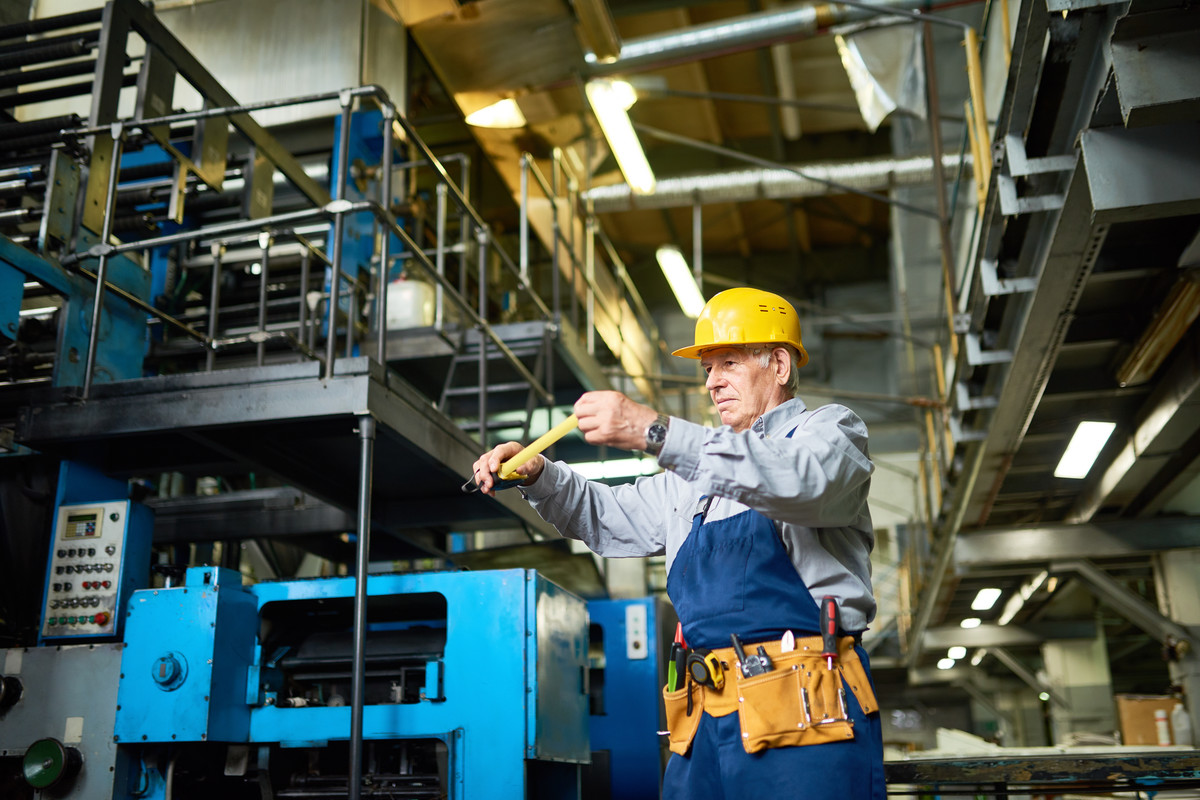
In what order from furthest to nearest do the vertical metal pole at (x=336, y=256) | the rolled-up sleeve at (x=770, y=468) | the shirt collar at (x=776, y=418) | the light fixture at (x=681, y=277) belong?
the light fixture at (x=681, y=277) < the vertical metal pole at (x=336, y=256) < the shirt collar at (x=776, y=418) < the rolled-up sleeve at (x=770, y=468)

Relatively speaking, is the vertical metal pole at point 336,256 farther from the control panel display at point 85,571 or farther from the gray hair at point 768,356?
the gray hair at point 768,356

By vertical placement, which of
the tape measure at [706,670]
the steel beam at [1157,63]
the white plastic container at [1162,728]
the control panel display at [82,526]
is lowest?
the white plastic container at [1162,728]

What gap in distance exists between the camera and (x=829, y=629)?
2695 mm

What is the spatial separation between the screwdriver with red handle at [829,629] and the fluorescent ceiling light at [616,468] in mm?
5690

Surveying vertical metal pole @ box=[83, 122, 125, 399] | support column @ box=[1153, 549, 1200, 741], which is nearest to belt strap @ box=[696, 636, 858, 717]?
vertical metal pole @ box=[83, 122, 125, 399]

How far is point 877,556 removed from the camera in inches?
826

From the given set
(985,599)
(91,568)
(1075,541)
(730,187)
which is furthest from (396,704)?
(985,599)

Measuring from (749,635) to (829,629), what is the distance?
8.3 inches

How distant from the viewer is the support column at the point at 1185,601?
934 centimetres

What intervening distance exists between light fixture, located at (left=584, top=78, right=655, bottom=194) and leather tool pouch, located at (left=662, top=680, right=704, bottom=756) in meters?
7.26

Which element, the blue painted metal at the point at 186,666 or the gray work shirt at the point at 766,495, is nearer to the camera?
the gray work shirt at the point at 766,495

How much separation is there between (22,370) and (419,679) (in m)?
2.74

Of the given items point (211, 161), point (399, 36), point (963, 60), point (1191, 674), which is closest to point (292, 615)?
point (211, 161)

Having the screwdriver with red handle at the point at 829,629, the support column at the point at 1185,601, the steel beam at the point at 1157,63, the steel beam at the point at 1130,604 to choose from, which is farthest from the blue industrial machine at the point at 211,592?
the support column at the point at 1185,601
